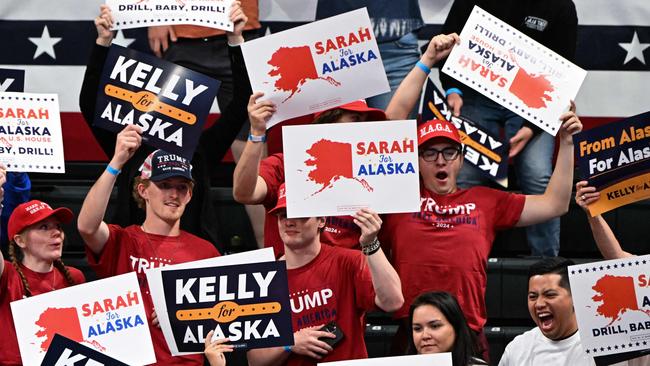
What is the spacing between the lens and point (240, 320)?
5.37 meters

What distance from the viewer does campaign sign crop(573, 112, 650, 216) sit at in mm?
5766

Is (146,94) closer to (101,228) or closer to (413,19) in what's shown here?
(101,228)

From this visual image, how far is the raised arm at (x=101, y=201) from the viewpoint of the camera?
5.75m

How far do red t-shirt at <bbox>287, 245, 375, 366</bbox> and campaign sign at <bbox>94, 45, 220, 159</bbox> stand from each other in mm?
746

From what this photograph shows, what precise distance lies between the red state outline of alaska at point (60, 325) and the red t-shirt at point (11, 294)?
37cm

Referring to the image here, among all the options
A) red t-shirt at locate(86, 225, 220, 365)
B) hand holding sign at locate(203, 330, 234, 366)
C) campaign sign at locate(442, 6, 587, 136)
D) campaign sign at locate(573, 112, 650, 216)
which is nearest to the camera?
hand holding sign at locate(203, 330, 234, 366)

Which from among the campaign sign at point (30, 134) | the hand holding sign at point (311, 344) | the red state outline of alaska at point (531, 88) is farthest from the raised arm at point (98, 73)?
the red state outline of alaska at point (531, 88)

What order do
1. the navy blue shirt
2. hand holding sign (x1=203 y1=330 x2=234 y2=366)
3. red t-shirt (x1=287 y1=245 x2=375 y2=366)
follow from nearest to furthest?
hand holding sign (x1=203 y1=330 x2=234 y2=366)
red t-shirt (x1=287 y1=245 x2=375 y2=366)
the navy blue shirt

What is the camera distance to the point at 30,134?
6211mm

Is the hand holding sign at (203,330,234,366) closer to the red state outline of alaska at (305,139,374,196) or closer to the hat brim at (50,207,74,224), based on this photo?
the red state outline of alaska at (305,139,374,196)

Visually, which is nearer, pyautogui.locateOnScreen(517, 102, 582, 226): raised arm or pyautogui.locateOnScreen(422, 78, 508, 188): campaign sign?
pyautogui.locateOnScreen(517, 102, 582, 226): raised arm

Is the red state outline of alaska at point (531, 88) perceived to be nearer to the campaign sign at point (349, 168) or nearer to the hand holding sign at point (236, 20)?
the campaign sign at point (349, 168)

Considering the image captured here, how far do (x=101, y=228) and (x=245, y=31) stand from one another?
2.06 m

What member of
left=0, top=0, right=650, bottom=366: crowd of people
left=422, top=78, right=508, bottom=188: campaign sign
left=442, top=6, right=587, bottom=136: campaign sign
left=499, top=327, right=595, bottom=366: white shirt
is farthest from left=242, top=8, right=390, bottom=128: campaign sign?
left=499, top=327, right=595, bottom=366: white shirt
